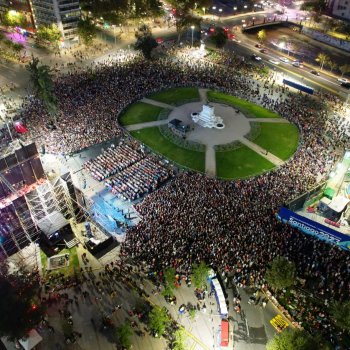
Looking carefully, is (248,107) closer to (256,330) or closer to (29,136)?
(29,136)

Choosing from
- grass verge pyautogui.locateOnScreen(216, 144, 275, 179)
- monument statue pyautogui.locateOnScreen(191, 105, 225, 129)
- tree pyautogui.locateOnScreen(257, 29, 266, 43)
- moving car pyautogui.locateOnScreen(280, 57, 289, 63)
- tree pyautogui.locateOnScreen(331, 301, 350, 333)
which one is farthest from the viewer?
tree pyautogui.locateOnScreen(257, 29, 266, 43)

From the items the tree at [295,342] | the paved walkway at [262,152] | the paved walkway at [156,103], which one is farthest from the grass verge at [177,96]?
the tree at [295,342]

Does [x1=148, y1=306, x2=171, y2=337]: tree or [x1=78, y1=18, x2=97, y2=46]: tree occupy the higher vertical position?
[x1=78, y1=18, x2=97, y2=46]: tree

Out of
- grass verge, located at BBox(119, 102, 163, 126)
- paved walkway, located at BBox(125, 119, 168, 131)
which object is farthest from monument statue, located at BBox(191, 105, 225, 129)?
grass verge, located at BBox(119, 102, 163, 126)

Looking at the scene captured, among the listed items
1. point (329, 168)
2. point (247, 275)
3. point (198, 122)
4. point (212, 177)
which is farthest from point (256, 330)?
point (198, 122)

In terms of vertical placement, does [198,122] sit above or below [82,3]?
below

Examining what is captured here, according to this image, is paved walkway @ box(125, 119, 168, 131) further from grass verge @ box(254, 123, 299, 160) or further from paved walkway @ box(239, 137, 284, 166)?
grass verge @ box(254, 123, 299, 160)

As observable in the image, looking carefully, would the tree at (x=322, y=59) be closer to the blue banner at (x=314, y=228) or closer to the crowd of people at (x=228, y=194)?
the crowd of people at (x=228, y=194)
